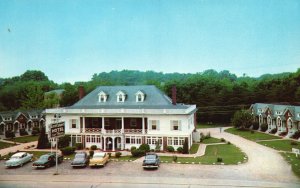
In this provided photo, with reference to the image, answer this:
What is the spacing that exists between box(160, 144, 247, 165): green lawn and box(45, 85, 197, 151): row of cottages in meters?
A: 3.25

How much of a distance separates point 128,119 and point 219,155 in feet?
40.5

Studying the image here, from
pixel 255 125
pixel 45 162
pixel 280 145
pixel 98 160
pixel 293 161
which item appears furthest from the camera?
pixel 255 125

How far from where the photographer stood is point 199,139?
4450cm

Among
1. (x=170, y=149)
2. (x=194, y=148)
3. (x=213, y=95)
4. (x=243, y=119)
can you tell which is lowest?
(x=194, y=148)

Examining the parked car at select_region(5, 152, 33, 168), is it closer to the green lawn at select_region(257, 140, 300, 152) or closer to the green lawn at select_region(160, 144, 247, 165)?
the green lawn at select_region(160, 144, 247, 165)

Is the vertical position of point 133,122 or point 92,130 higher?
point 133,122

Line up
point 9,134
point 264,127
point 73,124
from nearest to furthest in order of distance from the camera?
point 73,124, point 9,134, point 264,127

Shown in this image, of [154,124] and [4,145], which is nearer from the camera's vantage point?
[154,124]

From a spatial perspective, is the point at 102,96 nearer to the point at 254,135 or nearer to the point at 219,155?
the point at 219,155

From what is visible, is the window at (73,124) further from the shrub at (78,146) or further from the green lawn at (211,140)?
the green lawn at (211,140)

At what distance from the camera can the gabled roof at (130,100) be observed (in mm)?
39625

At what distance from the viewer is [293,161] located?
2906cm

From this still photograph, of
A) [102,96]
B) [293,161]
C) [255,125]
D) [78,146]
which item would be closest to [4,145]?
[78,146]

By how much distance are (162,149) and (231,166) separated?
436 inches
